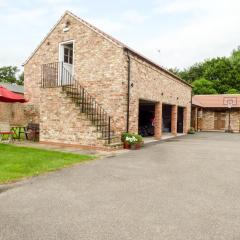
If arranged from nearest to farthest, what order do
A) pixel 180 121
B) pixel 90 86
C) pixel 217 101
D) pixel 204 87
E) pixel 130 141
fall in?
pixel 130 141, pixel 90 86, pixel 180 121, pixel 217 101, pixel 204 87

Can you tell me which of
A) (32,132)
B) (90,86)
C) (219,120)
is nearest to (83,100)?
(90,86)

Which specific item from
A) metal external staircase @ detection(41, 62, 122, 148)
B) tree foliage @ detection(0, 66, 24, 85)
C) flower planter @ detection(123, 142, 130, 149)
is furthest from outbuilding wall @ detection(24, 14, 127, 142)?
tree foliage @ detection(0, 66, 24, 85)

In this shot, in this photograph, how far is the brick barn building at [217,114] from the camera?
96.0ft

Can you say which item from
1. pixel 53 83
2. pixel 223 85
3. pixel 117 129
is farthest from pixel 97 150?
pixel 223 85

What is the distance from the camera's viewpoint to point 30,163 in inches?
321

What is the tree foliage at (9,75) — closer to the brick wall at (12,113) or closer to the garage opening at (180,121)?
the brick wall at (12,113)

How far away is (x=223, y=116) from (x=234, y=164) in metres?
23.0

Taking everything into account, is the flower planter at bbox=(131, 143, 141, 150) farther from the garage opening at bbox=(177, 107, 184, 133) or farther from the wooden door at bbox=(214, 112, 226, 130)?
the wooden door at bbox=(214, 112, 226, 130)

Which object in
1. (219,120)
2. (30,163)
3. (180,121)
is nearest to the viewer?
(30,163)

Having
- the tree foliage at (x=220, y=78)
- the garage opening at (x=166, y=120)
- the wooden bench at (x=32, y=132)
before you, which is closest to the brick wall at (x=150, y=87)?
the garage opening at (x=166, y=120)

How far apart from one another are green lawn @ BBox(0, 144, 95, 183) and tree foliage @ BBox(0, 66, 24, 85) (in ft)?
181

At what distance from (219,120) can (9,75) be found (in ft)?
160

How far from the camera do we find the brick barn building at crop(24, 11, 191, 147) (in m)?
12.6

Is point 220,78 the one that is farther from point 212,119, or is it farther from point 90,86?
point 90,86
